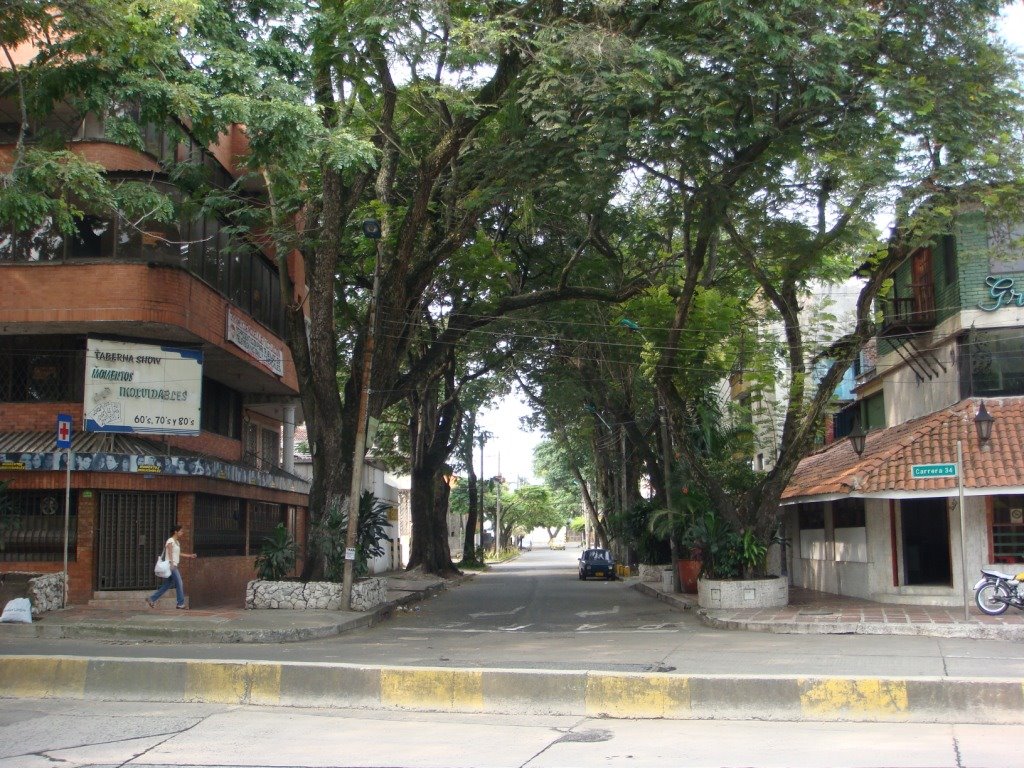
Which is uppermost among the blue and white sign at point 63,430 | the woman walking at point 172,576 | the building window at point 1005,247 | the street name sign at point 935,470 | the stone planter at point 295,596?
the building window at point 1005,247

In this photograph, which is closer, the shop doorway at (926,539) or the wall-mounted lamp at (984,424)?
the wall-mounted lamp at (984,424)

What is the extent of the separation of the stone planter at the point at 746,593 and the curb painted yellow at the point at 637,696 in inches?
423

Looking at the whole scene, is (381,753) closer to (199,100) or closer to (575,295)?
(199,100)

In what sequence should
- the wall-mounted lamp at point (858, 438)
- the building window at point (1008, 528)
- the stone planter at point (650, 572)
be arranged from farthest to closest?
1. the stone planter at point (650, 572)
2. the wall-mounted lamp at point (858, 438)
3. the building window at point (1008, 528)

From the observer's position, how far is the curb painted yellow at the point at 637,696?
9.00 meters

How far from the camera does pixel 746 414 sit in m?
30.3

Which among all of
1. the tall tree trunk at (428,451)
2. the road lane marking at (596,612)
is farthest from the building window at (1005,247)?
the tall tree trunk at (428,451)

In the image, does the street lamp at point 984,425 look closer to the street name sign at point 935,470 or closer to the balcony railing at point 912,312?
the balcony railing at point 912,312

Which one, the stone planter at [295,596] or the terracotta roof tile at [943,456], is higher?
the terracotta roof tile at [943,456]

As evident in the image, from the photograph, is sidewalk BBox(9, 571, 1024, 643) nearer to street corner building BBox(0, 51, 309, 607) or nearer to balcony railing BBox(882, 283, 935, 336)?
street corner building BBox(0, 51, 309, 607)

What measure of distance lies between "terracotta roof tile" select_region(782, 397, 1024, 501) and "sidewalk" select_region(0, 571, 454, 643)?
941 centimetres

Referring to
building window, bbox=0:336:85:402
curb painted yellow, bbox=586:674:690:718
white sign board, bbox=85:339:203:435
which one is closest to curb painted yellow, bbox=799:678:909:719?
curb painted yellow, bbox=586:674:690:718

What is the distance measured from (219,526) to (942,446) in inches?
618

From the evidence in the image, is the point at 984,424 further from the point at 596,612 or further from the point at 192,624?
the point at 192,624
